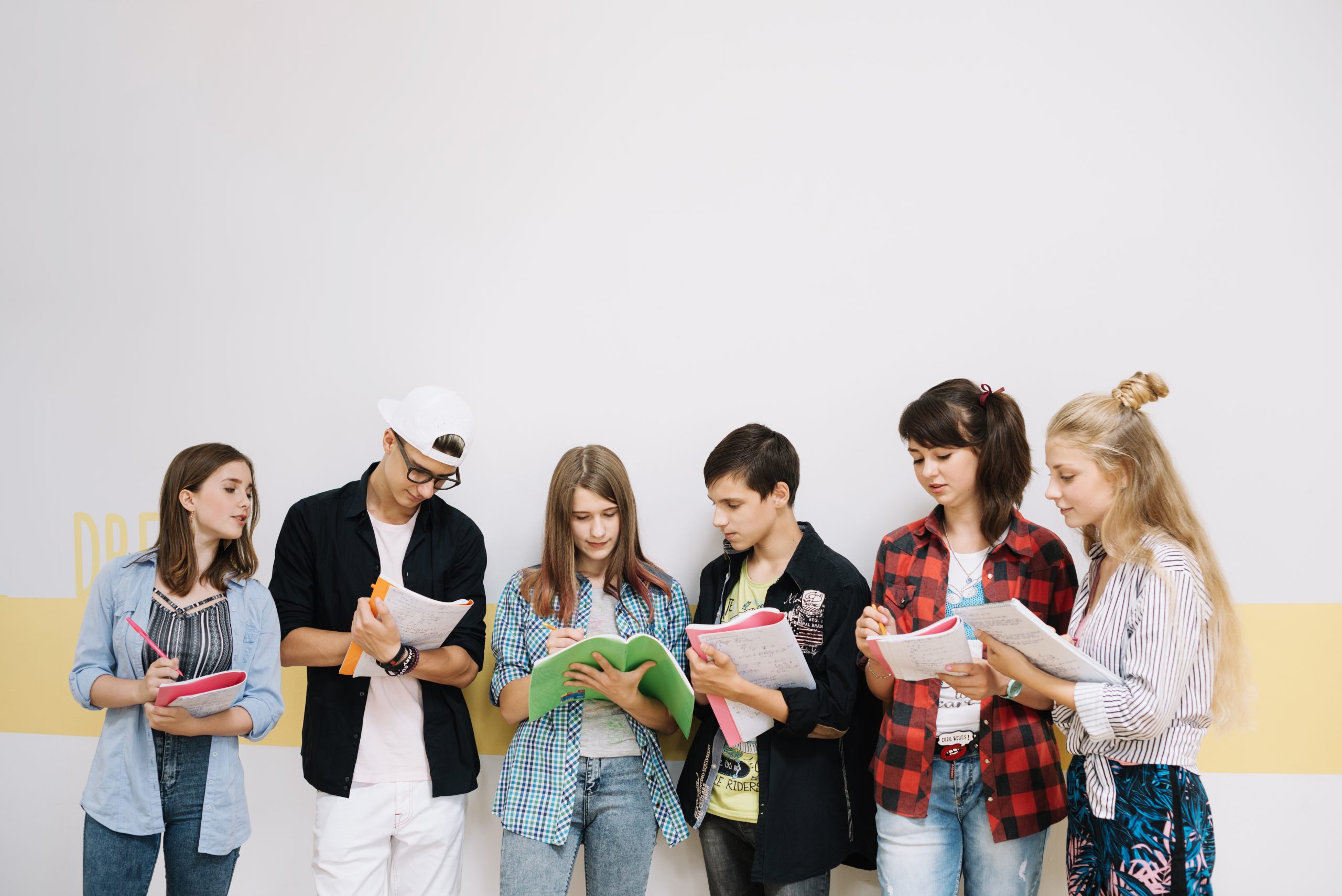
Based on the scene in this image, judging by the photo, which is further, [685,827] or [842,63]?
[842,63]

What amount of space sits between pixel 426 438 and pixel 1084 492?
1.62 metres

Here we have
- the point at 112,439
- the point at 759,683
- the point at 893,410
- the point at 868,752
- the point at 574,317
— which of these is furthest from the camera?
the point at 112,439

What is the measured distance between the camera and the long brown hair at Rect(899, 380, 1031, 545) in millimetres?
2109

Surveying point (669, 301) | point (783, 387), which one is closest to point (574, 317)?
point (669, 301)

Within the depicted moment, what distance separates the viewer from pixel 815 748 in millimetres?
2170

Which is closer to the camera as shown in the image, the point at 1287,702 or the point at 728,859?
the point at 728,859

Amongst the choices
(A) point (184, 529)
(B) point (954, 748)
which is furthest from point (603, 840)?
(A) point (184, 529)

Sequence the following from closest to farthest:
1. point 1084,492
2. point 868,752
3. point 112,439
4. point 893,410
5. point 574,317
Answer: point 1084,492 < point 868,752 < point 893,410 < point 574,317 < point 112,439

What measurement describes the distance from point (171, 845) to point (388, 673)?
0.70m

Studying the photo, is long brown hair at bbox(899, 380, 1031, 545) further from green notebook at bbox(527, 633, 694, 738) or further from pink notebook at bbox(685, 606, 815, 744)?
green notebook at bbox(527, 633, 694, 738)

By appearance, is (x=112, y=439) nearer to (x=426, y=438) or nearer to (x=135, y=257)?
(x=135, y=257)

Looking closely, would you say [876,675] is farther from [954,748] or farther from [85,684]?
[85,684]

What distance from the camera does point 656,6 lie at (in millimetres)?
2775

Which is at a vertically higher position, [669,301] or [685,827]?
[669,301]
